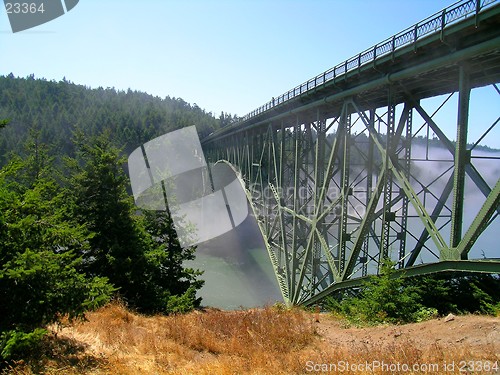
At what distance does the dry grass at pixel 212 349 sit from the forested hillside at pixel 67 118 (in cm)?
6932

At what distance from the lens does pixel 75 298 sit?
6.54 m

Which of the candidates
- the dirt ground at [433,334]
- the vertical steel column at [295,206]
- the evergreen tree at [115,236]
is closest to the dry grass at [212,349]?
the dirt ground at [433,334]

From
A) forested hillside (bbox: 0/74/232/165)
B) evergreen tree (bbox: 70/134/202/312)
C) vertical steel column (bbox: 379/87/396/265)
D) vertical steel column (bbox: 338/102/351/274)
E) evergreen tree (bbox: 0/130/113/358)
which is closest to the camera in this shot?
evergreen tree (bbox: 0/130/113/358)

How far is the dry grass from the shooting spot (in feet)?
19.6

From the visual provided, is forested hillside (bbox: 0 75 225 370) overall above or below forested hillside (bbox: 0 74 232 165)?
below

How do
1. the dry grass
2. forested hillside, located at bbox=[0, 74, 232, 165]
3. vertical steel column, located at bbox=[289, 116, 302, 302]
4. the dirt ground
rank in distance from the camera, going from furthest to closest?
1. forested hillside, located at bbox=[0, 74, 232, 165]
2. vertical steel column, located at bbox=[289, 116, 302, 302]
3. the dirt ground
4. the dry grass

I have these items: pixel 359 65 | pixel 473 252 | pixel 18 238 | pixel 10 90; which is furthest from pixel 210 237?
pixel 10 90

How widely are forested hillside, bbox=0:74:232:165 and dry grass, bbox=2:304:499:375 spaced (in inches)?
2729

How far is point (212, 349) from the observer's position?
26.1 ft

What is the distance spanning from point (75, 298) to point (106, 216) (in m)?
9.30

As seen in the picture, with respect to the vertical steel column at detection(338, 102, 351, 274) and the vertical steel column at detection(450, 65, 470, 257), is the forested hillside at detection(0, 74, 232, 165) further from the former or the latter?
Result: the vertical steel column at detection(450, 65, 470, 257)

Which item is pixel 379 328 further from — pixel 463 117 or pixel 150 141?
pixel 150 141

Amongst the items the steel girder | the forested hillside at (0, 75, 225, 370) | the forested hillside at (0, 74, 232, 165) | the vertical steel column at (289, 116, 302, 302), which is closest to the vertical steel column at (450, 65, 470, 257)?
the steel girder

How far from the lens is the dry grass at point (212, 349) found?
598 cm
